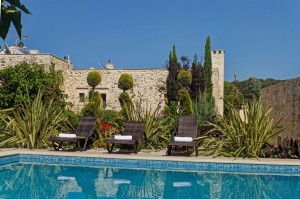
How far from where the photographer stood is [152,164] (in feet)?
26.8

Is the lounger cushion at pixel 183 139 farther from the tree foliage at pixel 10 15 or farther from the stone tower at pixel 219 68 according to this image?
the stone tower at pixel 219 68

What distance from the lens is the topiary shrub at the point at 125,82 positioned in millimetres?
23125

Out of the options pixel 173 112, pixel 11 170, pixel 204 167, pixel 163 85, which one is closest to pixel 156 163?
pixel 204 167

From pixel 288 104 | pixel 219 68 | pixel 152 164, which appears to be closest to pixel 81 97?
pixel 219 68

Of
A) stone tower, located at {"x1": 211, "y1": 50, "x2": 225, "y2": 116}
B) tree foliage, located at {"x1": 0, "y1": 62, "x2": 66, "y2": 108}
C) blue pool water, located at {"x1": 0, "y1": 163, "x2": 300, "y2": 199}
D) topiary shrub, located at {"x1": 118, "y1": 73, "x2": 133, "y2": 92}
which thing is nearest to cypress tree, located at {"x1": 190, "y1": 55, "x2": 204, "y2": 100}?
stone tower, located at {"x1": 211, "y1": 50, "x2": 225, "y2": 116}

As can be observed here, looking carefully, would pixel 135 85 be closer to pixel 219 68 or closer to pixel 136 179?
pixel 219 68

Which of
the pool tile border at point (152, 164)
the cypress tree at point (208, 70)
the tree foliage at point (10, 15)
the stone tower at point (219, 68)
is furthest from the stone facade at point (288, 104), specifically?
the stone tower at point (219, 68)

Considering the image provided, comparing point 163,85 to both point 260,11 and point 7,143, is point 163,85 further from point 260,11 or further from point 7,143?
point 7,143

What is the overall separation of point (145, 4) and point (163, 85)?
27.2 feet

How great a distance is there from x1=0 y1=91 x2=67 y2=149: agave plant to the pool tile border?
106cm

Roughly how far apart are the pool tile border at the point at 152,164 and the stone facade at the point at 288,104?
2.29 m

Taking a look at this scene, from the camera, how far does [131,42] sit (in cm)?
1789

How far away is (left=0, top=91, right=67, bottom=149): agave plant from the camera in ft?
32.1

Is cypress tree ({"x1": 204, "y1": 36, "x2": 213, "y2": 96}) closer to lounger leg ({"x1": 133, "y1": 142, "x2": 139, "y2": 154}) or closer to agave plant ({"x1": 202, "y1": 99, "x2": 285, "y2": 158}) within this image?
lounger leg ({"x1": 133, "y1": 142, "x2": 139, "y2": 154})
